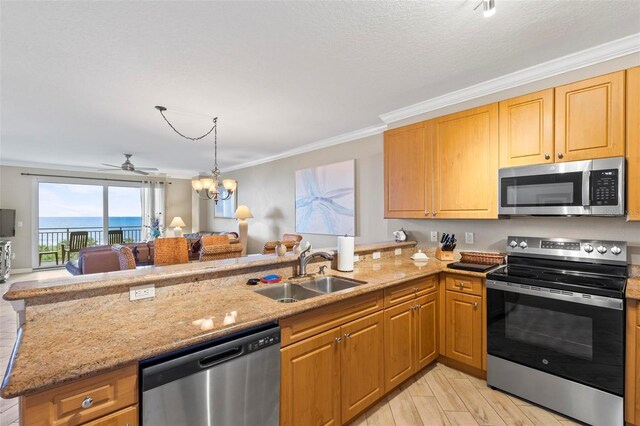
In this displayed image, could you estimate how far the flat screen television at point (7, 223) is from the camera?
642 centimetres

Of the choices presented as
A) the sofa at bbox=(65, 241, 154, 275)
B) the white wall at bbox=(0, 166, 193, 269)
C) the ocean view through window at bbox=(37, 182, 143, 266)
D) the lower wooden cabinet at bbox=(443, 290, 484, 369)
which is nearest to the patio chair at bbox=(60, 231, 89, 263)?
the ocean view through window at bbox=(37, 182, 143, 266)

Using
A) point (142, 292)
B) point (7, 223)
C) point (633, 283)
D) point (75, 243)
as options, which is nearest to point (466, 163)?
point (633, 283)

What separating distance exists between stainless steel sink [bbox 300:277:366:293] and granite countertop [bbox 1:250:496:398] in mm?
294

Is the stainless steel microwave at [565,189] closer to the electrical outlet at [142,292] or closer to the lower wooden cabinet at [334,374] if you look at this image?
the lower wooden cabinet at [334,374]

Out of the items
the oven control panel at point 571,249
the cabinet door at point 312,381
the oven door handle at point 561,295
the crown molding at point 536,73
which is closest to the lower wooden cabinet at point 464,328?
the oven door handle at point 561,295

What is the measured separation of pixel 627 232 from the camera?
2.25 meters

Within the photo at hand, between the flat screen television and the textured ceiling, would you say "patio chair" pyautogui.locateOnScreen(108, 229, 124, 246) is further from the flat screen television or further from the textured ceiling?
the textured ceiling

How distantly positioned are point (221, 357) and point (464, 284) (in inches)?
83.1

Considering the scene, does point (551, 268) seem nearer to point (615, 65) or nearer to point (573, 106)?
point (573, 106)

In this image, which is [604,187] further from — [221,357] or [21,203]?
[21,203]

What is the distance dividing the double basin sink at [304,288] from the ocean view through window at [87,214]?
796cm

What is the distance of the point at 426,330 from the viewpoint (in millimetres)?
2586

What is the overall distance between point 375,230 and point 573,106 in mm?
2504

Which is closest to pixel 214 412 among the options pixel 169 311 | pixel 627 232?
pixel 169 311
